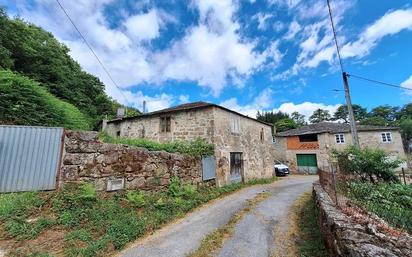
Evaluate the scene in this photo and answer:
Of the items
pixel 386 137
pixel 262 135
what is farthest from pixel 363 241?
pixel 386 137

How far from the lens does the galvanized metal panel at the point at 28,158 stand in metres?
4.65

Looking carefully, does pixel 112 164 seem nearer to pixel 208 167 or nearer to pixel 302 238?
pixel 208 167

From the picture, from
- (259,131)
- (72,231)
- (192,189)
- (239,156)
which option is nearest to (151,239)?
(72,231)

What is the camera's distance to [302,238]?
4.53 metres

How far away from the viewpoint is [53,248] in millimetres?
3613

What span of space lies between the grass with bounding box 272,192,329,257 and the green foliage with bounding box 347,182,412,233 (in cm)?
152

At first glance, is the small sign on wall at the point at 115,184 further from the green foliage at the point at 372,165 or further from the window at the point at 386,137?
the window at the point at 386,137

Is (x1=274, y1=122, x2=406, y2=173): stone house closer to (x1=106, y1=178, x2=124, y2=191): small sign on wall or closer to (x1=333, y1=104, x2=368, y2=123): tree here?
(x1=106, y1=178, x2=124, y2=191): small sign on wall

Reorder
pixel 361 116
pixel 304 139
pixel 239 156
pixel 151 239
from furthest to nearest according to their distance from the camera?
pixel 361 116
pixel 304 139
pixel 239 156
pixel 151 239

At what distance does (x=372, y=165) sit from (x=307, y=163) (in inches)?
584

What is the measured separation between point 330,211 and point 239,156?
9311 mm

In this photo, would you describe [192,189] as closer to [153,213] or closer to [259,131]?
[153,213]

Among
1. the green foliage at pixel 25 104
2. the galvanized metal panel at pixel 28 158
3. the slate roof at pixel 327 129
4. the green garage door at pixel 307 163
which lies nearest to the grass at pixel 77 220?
the galvanized metal panel at pixel 28 158

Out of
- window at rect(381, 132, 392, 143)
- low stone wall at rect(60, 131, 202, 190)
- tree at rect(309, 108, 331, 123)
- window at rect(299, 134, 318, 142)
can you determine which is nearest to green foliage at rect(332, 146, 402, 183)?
low stone wall at rect(60, 131, 202, 190)
